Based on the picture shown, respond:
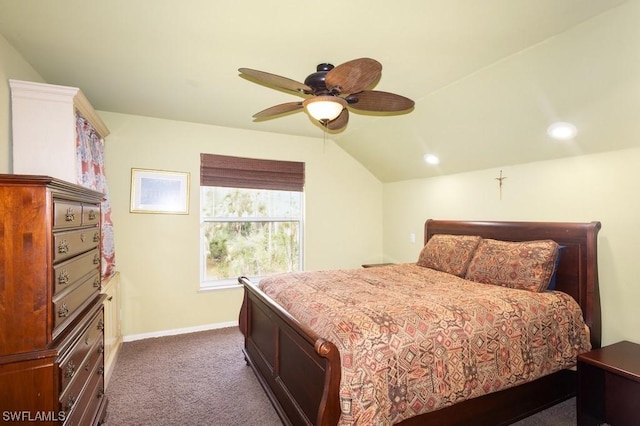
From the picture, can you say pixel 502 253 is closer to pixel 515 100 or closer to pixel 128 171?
pixel 515 100

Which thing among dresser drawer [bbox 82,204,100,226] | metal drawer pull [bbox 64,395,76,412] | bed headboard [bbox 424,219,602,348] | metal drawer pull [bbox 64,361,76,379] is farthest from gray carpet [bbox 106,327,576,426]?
dresser drawer [bbox 82,204,100,226]

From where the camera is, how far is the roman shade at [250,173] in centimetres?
390

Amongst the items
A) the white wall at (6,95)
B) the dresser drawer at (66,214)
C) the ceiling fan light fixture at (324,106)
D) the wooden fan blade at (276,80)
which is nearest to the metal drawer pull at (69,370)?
the dresser drawer at (66,214)

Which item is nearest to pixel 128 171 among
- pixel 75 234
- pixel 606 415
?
pixel 75 234

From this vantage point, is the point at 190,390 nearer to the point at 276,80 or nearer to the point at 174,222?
the point at 174,222

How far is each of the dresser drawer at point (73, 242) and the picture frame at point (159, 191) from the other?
1648 millimetres

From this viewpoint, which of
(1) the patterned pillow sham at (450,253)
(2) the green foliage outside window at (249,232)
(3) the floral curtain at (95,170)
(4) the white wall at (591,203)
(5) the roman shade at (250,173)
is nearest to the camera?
(4) the white wall at (591,203)

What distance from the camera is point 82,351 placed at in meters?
1.66

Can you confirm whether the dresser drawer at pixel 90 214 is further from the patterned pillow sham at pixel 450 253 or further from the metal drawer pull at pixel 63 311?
the patterned pillow sham at pixel 450 253

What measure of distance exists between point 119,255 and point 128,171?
945 millimetres

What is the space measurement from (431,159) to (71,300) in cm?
357

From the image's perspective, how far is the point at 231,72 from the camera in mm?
2502

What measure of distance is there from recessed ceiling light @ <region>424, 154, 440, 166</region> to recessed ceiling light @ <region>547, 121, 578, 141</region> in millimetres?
1241

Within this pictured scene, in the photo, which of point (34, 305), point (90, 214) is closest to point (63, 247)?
point (34, 305)
